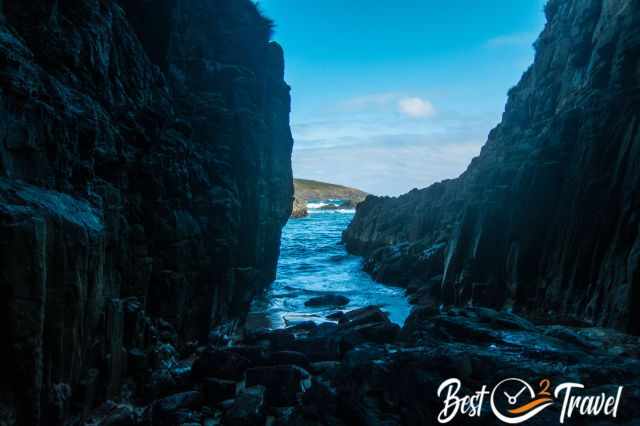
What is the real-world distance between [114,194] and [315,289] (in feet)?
111

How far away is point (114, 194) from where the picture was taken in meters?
17.1

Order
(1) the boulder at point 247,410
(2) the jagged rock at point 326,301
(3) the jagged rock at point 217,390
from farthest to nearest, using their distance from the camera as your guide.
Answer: (2) the jagged rock at point 326,301
(3) the jagged rock at point 217,390
(1) the boulder at point 247,410

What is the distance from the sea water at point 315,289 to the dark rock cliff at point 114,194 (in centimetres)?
531

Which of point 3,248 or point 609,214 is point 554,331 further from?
point 3,248

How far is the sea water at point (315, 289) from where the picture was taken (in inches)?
1395

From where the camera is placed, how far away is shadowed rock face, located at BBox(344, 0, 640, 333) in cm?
2134

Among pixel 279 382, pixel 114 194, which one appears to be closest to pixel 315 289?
pixel 279 382

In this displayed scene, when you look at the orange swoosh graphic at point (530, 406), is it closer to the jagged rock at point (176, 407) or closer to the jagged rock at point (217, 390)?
the jagged rock at point (176, 407)

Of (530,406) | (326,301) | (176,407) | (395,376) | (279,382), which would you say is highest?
(530,406)

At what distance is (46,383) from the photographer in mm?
10672

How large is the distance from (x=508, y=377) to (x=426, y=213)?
58.2m

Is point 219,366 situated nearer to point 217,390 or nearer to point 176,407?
point 217,390

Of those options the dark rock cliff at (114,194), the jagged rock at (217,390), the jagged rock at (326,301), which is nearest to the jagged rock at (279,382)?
the jagged rock at (217,390)

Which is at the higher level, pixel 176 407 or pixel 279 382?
pixel 279 382
